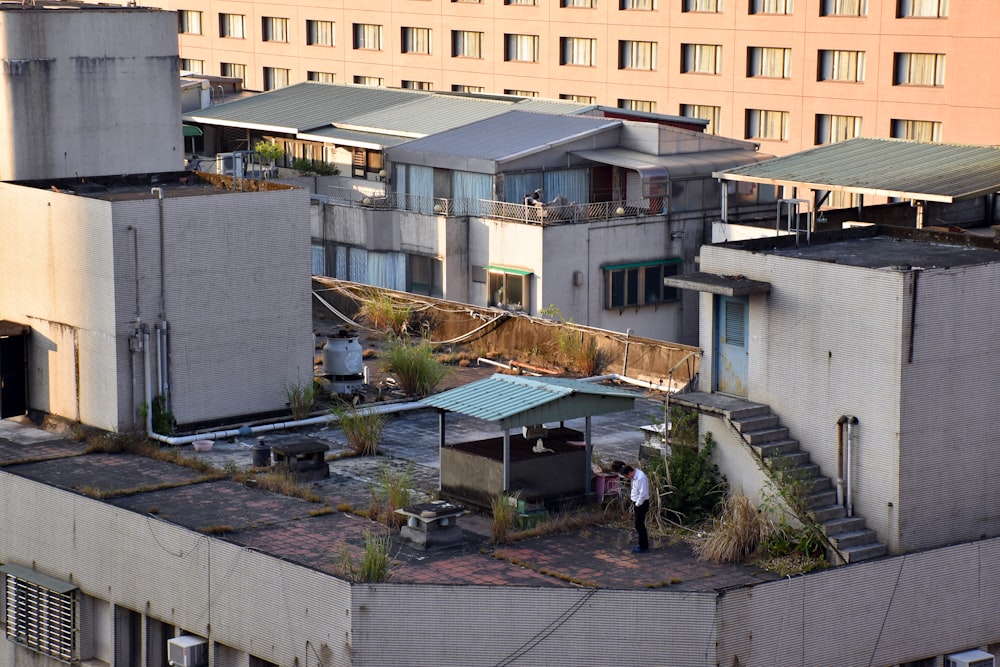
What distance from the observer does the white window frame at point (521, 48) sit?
9300 centimetres

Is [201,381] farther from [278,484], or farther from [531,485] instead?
[531,485]

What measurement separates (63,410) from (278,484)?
6.46m

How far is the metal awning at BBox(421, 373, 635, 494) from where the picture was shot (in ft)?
93.4

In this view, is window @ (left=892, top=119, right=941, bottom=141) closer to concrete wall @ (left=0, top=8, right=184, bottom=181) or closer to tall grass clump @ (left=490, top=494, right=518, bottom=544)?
concrete wall @ (left=0, top=8, right=184, bottom=181)

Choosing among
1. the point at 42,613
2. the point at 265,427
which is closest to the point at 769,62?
the point at 265,427

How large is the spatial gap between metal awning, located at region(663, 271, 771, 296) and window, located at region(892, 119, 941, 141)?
161 feet

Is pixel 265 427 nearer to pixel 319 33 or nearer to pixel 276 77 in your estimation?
pixel 319 33

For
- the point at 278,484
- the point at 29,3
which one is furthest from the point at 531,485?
the point at 29,3

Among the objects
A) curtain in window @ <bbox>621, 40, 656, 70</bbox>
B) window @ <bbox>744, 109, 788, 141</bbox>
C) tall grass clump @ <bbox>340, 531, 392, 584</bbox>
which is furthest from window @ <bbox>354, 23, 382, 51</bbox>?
tall grass clump @ <bbox>340, 531, 392, 584</bbox>

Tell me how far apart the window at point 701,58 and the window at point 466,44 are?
13.5 m

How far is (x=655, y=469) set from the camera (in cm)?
2864

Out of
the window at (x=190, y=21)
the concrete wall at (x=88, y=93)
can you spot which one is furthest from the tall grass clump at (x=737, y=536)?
the window at (x=190, y=21)

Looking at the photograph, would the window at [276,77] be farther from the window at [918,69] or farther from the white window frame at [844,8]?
the window at [918,69]

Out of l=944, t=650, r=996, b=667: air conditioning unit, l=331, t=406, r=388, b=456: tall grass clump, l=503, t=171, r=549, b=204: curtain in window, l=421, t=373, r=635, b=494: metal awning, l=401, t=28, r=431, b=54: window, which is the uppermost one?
l=401, t=28, r=431, b=54: window
